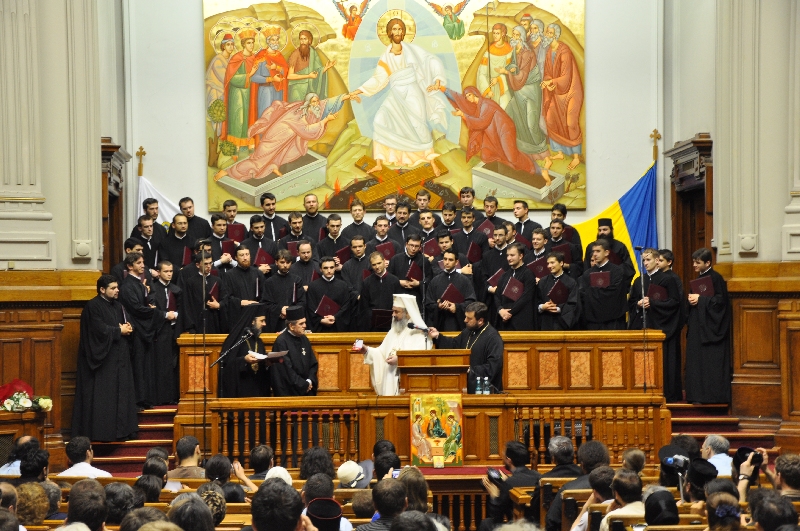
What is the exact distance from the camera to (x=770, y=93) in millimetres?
Result: 12445

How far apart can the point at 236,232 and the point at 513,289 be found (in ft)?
12.6

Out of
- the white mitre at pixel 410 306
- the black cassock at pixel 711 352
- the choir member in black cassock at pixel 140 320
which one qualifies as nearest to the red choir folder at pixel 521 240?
the black cassock at pixel 711 352

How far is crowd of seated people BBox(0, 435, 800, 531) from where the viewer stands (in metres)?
5.08

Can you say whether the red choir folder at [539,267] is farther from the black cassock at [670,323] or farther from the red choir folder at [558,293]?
the black cassock at [670,323]

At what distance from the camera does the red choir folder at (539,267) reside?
13375 millimetres

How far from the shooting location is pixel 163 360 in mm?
12500

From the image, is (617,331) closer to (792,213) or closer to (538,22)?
(792,213)

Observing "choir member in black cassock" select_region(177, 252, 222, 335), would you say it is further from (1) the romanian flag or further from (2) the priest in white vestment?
(1) the romanian flag

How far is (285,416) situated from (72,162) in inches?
148

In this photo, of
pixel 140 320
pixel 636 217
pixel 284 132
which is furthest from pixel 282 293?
pixel 636 217

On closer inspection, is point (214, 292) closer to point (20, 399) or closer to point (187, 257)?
point (187, 257)

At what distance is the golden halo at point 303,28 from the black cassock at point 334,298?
5185mm

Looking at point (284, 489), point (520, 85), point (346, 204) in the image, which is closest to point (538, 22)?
point (520, 85)

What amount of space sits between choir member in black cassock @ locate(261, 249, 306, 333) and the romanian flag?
536 centimetres
